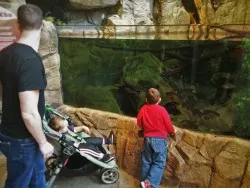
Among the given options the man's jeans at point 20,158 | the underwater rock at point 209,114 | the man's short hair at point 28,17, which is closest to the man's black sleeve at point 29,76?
the man's short hair at point 28,17

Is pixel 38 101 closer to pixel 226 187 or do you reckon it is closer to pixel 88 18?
pixel 226 187

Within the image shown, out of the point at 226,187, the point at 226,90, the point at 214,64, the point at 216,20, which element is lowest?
the point at 226,187

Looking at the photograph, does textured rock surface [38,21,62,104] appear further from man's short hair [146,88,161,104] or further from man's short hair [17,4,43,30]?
man's short hair [17,4,43,30]

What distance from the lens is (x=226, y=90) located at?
158 inches

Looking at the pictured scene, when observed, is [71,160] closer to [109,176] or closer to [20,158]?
[109,176]

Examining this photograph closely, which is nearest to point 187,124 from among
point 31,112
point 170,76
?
point 170,76

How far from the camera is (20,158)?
2.13 meters

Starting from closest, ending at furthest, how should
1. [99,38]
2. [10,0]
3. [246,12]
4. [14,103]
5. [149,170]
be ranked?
[14,103], [149,170], [10,0], [99,38], [246,12]

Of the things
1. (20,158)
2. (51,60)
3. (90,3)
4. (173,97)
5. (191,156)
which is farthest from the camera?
(90,3)

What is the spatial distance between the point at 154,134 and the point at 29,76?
2042 millimetres

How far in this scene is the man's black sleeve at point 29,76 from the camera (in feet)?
6.20

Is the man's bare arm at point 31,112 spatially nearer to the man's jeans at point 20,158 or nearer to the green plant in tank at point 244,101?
the man's jeans at point 20,158

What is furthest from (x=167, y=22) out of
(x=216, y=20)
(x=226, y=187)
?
(x=226, y=187)

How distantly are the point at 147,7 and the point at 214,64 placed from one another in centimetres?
416
